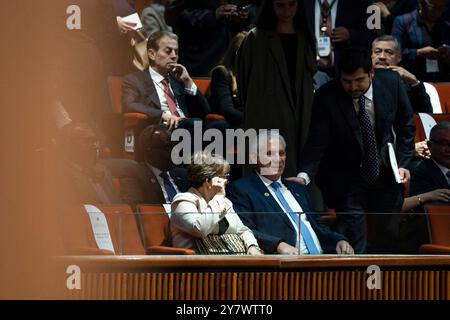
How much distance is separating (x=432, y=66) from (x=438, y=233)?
237 cm

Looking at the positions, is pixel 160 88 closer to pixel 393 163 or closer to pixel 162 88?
pixel 162 88

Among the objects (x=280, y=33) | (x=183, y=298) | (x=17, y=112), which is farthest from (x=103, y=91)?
(x=17, y=112)

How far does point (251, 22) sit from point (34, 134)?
383cm

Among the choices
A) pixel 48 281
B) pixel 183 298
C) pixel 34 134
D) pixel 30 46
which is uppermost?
pixel 30 46

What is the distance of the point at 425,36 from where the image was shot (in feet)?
21.7

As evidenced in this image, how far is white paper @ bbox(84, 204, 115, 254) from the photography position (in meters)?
4.23

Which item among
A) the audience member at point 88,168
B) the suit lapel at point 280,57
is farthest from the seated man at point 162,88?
the audience member at point 88,168

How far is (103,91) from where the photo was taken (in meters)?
5.68

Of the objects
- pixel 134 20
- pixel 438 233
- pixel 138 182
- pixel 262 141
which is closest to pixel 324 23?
pixel 134 20

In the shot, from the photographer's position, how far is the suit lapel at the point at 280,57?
18.8 feet

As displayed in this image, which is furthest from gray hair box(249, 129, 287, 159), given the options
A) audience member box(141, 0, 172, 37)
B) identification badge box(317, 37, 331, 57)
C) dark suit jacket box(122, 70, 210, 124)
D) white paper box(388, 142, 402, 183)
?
audience member box(141, 0, 172, 37)

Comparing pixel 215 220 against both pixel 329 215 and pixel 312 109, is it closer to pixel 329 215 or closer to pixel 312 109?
pixel 329 215

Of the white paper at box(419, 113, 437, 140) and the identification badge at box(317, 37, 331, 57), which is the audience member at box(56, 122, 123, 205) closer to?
the identification badge at box(317, 37, 331, 57)

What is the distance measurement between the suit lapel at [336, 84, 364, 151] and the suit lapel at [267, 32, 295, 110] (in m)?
0.40
